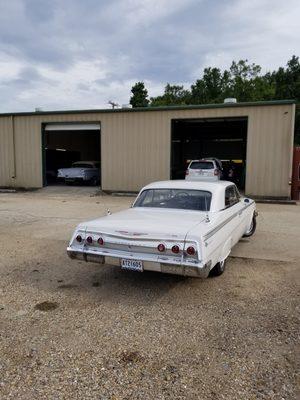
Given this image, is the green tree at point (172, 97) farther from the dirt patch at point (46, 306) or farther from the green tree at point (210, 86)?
the dirt patch at point (46, 306)

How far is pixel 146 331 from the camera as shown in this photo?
3.81 m

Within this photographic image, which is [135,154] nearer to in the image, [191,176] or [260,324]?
[191,176]

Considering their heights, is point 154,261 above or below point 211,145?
below

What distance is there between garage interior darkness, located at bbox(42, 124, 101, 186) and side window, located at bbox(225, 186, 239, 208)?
1903 centimetres

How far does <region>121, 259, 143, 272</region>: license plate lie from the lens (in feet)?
15.0

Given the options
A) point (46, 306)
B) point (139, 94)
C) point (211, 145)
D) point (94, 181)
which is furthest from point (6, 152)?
point (139, 94)

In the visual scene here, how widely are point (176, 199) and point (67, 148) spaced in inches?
984

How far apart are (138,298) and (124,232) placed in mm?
842

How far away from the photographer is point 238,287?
16.7 ft

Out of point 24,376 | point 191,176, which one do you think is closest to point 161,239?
point 24,376

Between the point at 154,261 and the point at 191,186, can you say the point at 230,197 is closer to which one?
the point at 191,186

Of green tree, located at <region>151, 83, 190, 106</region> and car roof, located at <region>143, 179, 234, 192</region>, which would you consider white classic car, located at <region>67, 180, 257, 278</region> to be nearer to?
car roof, located at <region>143, 179, 234, 192</region>

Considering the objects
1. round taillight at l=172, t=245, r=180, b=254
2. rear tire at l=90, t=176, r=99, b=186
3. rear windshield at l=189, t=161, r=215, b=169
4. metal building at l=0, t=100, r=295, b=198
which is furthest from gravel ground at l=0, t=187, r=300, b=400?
rear tire at l=90, t=176, r=99, b=186

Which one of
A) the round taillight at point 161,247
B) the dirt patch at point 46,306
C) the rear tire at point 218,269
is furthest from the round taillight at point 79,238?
the rear tire at point 218,269
